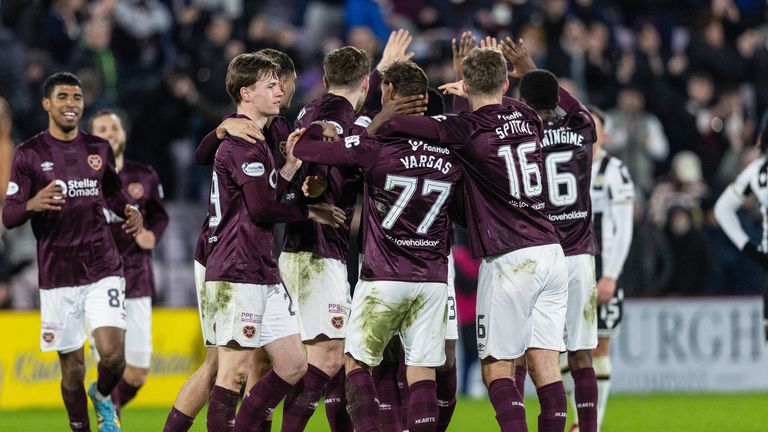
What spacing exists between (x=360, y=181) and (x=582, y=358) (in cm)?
233

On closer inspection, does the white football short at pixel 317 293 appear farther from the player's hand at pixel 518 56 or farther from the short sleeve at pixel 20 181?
the short sleeve at pixel 20 181

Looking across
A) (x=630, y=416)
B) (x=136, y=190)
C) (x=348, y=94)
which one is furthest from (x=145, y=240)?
(x=630, y=416)

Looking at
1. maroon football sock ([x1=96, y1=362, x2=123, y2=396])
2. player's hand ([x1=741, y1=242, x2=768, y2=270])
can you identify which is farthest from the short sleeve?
player's hand ([x1=741, y1=242, x2=768, y2=270])

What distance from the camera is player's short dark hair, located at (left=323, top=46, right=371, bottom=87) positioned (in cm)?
898

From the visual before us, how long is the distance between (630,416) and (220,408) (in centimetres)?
681

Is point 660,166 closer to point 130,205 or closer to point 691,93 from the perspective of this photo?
point 691,93

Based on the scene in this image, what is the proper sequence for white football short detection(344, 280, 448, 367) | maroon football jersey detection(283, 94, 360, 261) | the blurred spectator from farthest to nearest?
the blurred spectator
maroon football jersey detection(283, 94, 360, 261)
white football short detection(344, 280, 448, 367)

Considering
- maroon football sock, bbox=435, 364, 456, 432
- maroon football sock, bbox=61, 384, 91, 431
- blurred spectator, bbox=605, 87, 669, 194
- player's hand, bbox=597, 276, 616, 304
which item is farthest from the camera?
blurred spectator, bbox=605, 87, 669, 194

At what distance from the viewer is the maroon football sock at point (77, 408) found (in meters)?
10.1

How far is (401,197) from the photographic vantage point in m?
8.38

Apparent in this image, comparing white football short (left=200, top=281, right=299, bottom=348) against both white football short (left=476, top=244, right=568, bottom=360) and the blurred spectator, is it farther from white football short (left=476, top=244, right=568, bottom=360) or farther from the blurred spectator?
the blurred spectator

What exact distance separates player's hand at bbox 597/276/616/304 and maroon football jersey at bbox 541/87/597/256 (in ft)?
3.38

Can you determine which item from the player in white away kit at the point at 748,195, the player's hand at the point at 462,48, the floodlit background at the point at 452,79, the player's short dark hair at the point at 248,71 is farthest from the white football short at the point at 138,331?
the player in white away kit at the point at 748,195

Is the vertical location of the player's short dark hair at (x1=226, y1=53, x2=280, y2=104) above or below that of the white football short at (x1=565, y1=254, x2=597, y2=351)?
above
